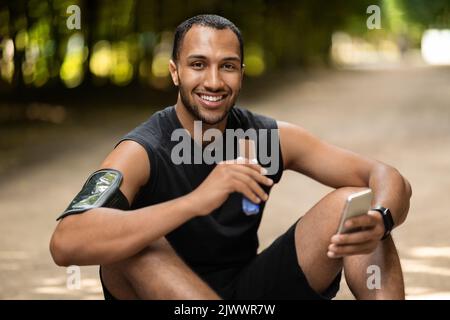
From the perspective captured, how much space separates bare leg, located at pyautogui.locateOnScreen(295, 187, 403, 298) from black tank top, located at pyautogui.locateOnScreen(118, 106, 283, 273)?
A: 0.81ft

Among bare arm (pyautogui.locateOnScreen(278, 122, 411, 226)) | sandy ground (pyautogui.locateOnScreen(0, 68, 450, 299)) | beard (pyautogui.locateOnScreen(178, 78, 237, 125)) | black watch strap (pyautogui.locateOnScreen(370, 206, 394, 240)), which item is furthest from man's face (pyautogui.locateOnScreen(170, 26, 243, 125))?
sandy ground (pyautogui.locateOnScreen(0, 68, 450, 299))

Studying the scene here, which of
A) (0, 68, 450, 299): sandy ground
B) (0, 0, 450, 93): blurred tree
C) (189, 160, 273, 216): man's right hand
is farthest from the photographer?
(0, 0, 450, 93): blurred tree

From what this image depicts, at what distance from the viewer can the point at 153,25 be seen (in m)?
23.0

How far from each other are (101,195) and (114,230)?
170mm

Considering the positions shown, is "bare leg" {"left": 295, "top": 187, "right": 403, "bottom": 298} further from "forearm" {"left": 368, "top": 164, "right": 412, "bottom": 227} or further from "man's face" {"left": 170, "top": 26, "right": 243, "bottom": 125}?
"man's face" {"left": 170, "top": 26, "right": 243, "bottom": 125}

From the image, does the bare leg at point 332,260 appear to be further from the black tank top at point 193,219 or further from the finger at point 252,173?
the finger at point 252,173

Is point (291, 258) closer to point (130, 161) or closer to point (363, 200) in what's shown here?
point (363, 200)

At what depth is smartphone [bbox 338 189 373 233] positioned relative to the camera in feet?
9.23

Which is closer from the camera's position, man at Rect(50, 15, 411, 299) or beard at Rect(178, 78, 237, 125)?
man at Rect(50, 15, 411, 299)

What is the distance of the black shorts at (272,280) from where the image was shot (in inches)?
128

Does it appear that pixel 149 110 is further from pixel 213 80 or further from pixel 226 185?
pixel 226 185

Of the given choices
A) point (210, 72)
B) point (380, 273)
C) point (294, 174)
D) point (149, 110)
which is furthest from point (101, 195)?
point (149, 110)
